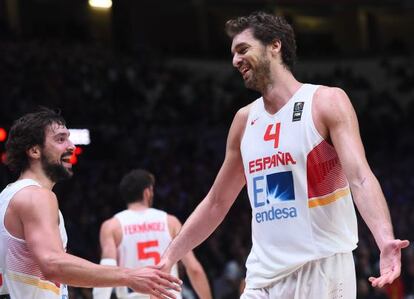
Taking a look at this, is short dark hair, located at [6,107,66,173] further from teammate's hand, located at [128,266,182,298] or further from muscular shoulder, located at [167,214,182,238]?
muscular shoulder, located at [167,214,182,238]

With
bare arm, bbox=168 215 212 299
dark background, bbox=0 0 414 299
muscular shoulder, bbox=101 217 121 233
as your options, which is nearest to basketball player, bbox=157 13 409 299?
bare arm, bbox=168 215 212 299

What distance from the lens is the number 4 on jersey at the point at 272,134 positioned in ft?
15.5

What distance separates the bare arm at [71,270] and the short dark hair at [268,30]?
4.40ft

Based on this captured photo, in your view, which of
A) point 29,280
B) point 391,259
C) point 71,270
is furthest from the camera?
point 29,280

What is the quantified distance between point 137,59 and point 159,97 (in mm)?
2402

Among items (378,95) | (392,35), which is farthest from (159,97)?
(392,35)

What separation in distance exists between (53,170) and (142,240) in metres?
3.51

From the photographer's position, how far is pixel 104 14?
27.9 metres

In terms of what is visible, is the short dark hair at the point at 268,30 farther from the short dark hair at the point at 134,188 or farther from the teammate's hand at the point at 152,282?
the short dark hair at the point at 134,188

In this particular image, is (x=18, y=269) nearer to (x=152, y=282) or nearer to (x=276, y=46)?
(x=152, y=282)

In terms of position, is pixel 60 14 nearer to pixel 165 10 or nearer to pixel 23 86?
pixel 165 10

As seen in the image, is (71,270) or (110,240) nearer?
(71,270)

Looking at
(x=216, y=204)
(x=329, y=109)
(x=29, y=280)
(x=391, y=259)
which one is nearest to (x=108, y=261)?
(x=216, y=204)

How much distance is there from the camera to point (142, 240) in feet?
27.6
